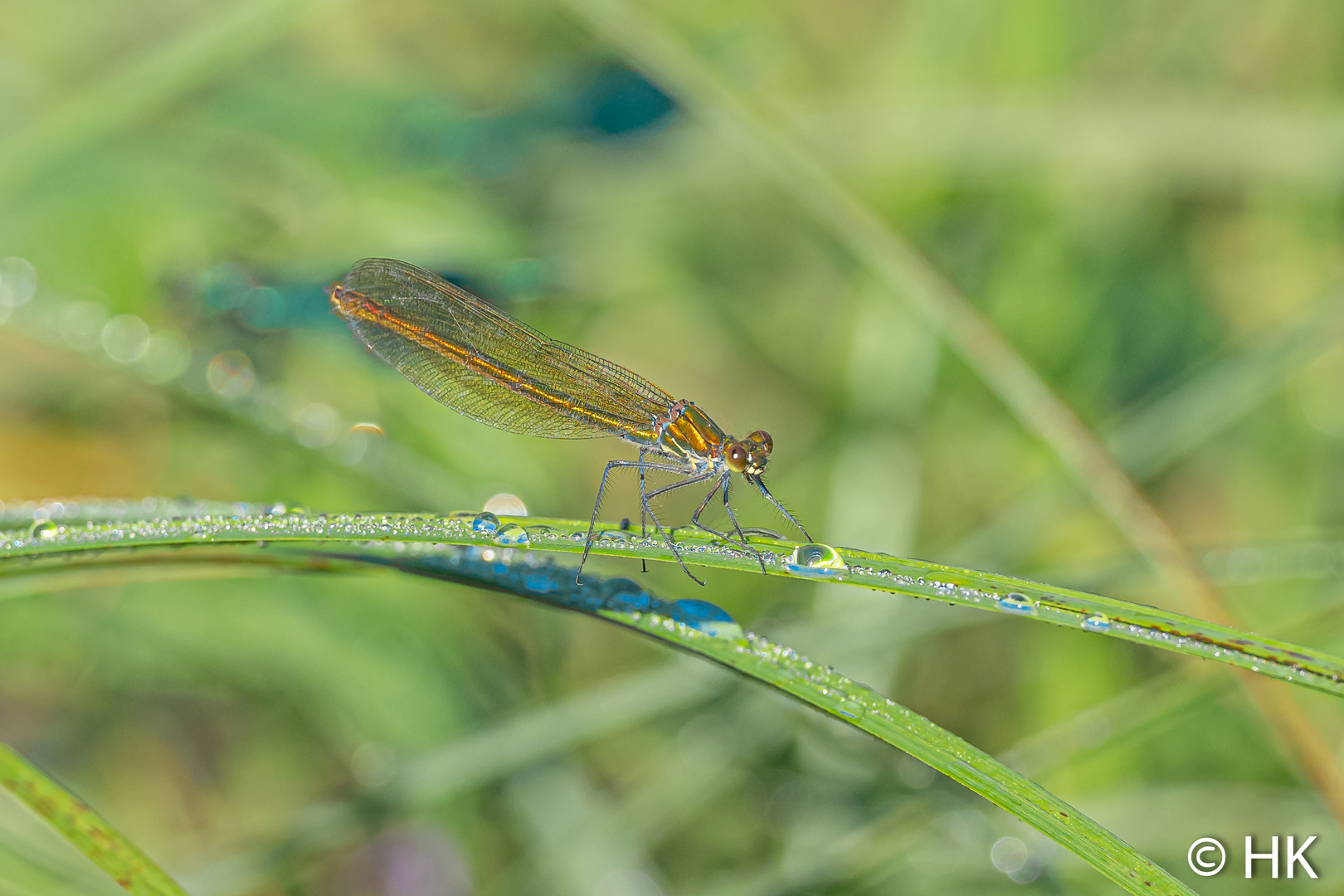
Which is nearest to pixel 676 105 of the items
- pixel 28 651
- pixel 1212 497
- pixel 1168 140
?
pixel 1168 140

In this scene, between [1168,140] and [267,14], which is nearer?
[267,14]

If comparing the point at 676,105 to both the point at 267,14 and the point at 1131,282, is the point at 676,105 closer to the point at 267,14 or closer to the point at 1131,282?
the point at 267,14

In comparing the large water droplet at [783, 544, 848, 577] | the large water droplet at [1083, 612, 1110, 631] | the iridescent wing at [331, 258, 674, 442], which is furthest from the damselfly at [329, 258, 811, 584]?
the large water droplet at [1083, 612, 1110, 631]

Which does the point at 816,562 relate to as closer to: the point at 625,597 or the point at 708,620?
the point at 708,620

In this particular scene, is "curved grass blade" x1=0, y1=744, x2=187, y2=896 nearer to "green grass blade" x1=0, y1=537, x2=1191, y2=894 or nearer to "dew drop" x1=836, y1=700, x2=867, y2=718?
"green grass blade" x1=0, y1=537, x2=1191, y2=894

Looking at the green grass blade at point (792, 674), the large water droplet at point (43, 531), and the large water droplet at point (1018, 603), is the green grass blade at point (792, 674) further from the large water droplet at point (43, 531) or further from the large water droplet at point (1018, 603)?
the large water droplet at point (43, 531)
